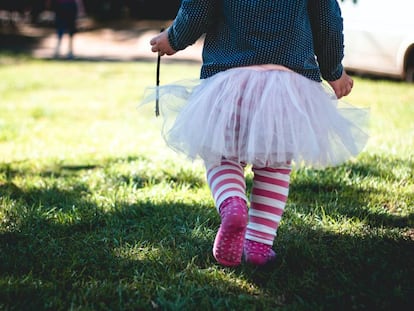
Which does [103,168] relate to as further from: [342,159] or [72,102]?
[72,102]

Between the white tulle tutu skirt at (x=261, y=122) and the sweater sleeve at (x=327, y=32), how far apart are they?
0.16 meters

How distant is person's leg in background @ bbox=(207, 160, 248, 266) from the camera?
2.00m

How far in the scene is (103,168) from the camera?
3752 mm

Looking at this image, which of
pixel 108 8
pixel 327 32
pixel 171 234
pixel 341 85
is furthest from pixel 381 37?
pixel 108 8

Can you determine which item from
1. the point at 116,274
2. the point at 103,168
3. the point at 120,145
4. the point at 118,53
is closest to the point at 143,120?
the point at 120,145

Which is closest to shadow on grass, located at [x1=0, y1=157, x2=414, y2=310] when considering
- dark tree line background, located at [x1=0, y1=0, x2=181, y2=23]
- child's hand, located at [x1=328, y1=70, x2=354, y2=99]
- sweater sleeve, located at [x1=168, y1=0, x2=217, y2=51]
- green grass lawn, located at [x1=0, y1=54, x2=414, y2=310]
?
green grass lawn, located at [x1=0, y1=54, x2=414, y2=310]

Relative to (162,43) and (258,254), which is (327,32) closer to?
(162,43)

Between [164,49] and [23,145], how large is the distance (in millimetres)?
2652

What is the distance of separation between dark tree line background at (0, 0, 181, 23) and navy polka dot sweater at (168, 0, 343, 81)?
1724cm

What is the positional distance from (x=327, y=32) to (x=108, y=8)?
2065 cm

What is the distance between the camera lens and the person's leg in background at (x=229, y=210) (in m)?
2.00

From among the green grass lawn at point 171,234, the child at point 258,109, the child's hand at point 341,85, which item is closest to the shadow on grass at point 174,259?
the green grass lawn at point 171,234

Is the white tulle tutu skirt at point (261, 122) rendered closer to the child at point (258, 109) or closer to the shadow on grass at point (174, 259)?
the child at point (258, 109)

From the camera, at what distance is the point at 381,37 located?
313 inches
